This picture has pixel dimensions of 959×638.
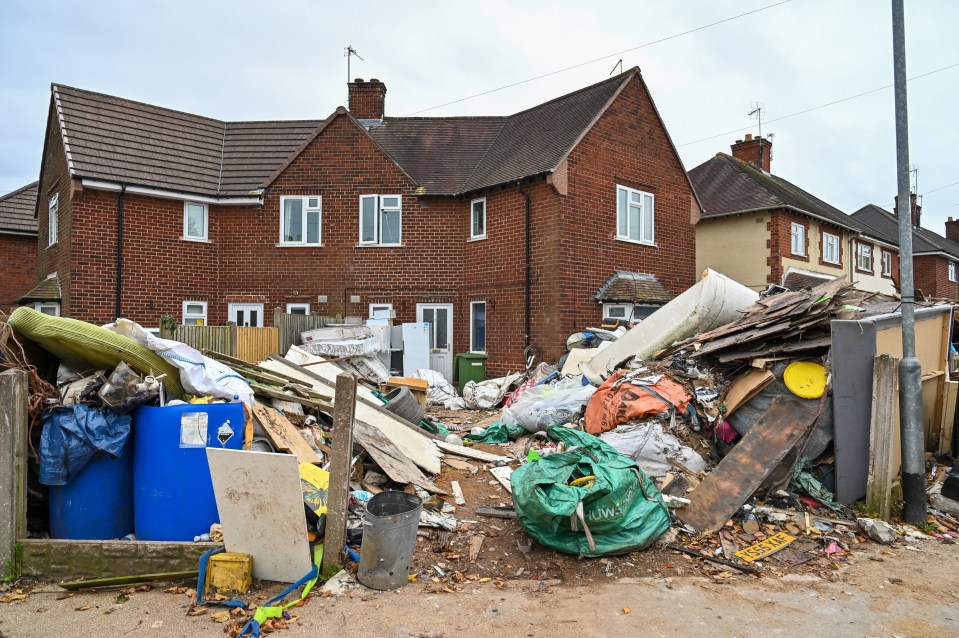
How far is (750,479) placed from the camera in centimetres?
577

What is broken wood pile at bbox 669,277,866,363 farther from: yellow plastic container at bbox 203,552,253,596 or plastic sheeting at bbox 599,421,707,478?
yellow plastic container at bbox 203,552,253,596

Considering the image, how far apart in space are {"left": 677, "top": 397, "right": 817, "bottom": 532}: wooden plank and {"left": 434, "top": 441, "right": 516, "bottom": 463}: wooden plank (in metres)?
2.46

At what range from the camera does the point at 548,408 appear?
28.4 feet

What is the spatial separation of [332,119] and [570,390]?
408 inches

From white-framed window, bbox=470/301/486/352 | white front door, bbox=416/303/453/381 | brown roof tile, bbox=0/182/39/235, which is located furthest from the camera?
brown roof tile, bbox=0/182/39/235

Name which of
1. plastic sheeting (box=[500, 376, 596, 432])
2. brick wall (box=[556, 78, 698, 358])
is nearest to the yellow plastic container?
plastic sheeting (box=[500, 376, 596, 432])

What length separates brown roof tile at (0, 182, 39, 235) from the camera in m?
21.5

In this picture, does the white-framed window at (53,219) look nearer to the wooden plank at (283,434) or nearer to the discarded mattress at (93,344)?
the discarded mattress at (93,344)

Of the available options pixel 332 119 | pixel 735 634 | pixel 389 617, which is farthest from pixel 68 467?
pixel 332 119

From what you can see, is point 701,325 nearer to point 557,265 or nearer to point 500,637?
point 557,265

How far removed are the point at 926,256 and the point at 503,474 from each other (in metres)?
32.2

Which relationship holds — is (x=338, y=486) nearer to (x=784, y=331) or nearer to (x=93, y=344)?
(x=93, y=344)

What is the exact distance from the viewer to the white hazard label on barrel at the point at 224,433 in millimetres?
4559

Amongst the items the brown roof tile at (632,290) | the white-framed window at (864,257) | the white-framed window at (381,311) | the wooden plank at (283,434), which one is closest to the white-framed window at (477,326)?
the white-framed window at (381,311)
